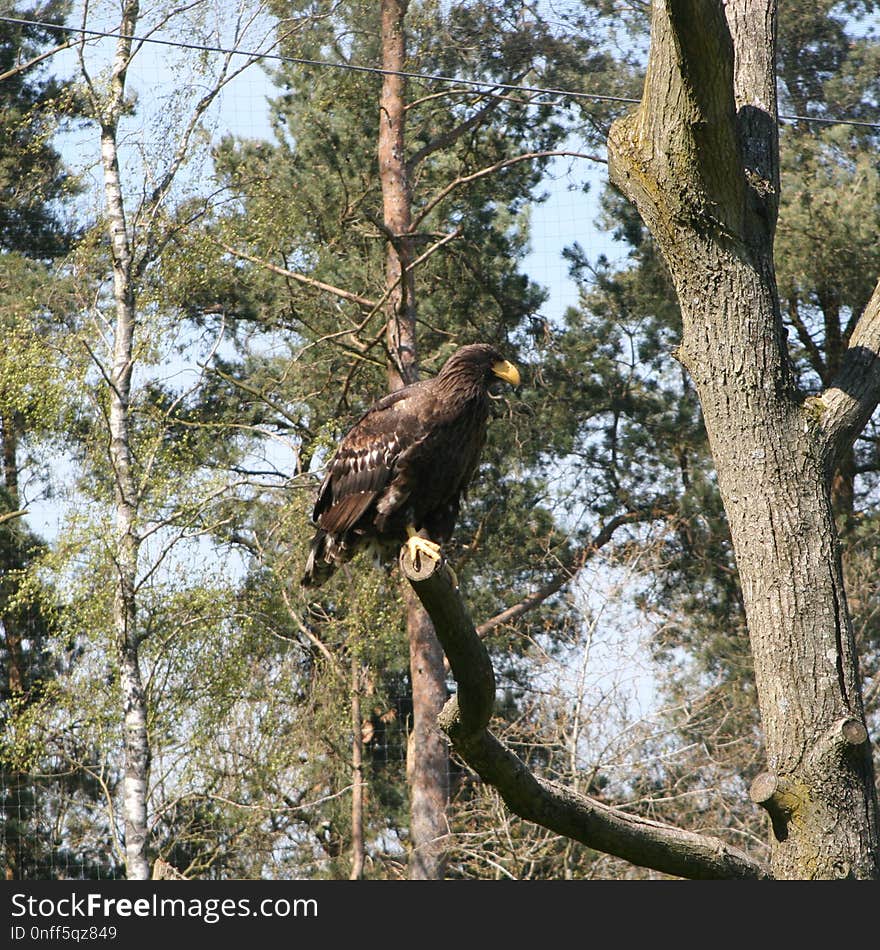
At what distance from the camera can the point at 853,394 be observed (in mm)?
3895

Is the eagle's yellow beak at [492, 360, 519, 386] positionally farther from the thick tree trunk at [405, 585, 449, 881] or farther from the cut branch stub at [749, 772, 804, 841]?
the thick tree trunk at [405, 585, 449, 881]

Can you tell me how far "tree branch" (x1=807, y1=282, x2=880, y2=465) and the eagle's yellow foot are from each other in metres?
1.15

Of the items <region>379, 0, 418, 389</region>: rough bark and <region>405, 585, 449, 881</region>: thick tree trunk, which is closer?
<region>379, 0, 418, 389</region>: rough bark

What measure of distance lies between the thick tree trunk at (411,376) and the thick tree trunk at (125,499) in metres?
2.10

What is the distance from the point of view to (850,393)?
3.90 meters

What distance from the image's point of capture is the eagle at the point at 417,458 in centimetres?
496

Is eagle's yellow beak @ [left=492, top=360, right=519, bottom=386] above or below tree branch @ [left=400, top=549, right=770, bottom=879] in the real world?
above

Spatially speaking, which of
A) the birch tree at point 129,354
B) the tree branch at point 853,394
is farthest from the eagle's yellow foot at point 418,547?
the birch tree at point 129,354

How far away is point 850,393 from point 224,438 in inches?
384

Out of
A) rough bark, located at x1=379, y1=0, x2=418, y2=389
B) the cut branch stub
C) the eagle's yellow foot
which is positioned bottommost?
the cut branch stub

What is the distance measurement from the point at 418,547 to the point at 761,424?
3.78ft

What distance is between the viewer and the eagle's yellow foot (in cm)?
366

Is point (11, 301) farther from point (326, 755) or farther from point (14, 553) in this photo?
point (326, 755)

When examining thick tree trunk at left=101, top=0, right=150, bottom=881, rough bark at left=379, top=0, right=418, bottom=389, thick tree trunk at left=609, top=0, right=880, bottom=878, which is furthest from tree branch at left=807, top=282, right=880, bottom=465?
thick tree trunk at left=101, top=0, right=150, bottom=881
